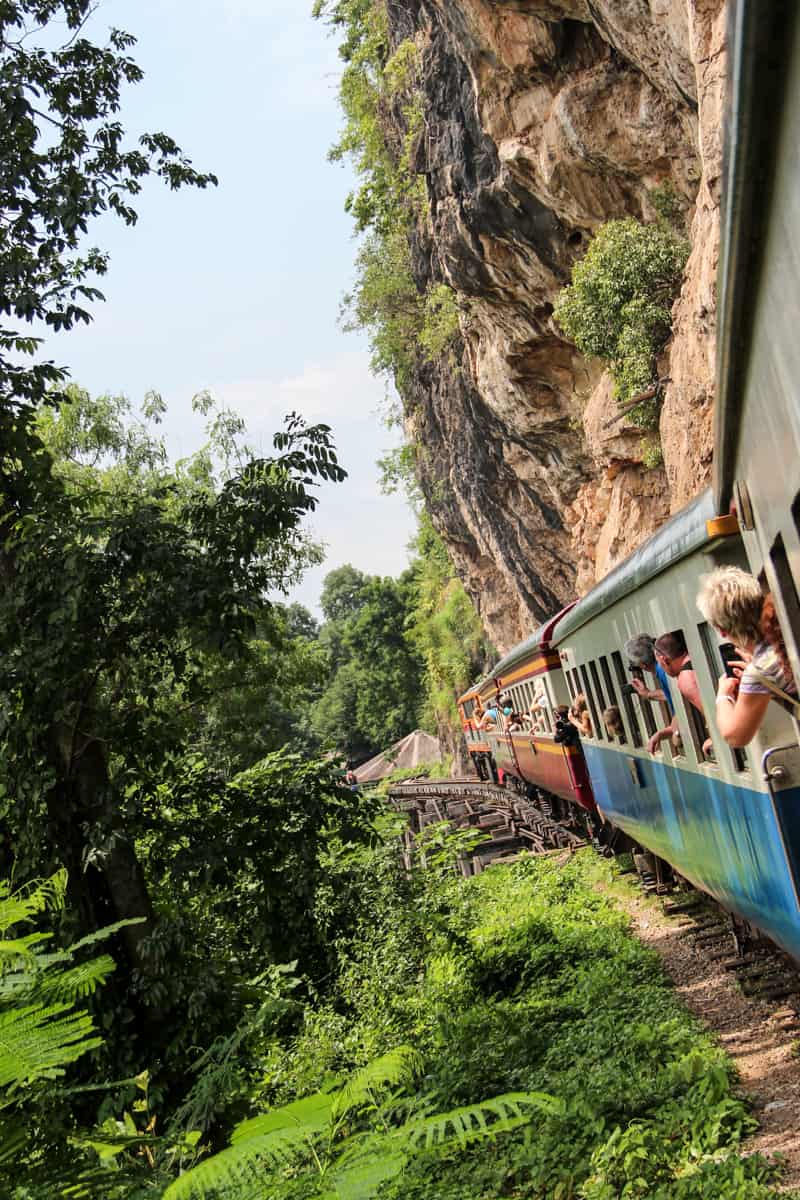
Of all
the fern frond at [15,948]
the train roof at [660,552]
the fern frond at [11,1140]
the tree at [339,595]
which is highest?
the tree at [339,595]

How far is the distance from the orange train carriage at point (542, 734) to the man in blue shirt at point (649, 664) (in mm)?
A: 7410

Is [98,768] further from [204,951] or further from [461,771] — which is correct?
→ [461,771]

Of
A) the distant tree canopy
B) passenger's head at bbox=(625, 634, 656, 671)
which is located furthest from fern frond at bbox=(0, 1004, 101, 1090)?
the distant tree canopy

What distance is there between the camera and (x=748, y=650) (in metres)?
3.80

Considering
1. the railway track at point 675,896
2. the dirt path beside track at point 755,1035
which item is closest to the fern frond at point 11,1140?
the dirt path beside track at point 755,1035

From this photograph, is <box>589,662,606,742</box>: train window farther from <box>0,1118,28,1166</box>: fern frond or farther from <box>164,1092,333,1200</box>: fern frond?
<box>0,1118,28,1166</box>: fern frond

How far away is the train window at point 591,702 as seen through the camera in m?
11.6

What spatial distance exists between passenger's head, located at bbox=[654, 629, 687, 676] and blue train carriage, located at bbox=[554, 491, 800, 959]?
110 millimetres

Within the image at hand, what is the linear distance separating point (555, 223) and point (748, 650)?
21775 millimetres

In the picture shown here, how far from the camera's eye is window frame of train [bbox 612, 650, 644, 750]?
8.98 metres

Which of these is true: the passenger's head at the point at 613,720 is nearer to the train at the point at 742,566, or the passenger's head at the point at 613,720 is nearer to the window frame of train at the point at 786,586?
the train at the point at 742,566

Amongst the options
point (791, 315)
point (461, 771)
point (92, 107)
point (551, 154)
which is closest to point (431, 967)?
point (92, 107)

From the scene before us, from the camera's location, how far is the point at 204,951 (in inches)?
344

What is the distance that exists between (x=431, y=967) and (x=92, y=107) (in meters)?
8.42
